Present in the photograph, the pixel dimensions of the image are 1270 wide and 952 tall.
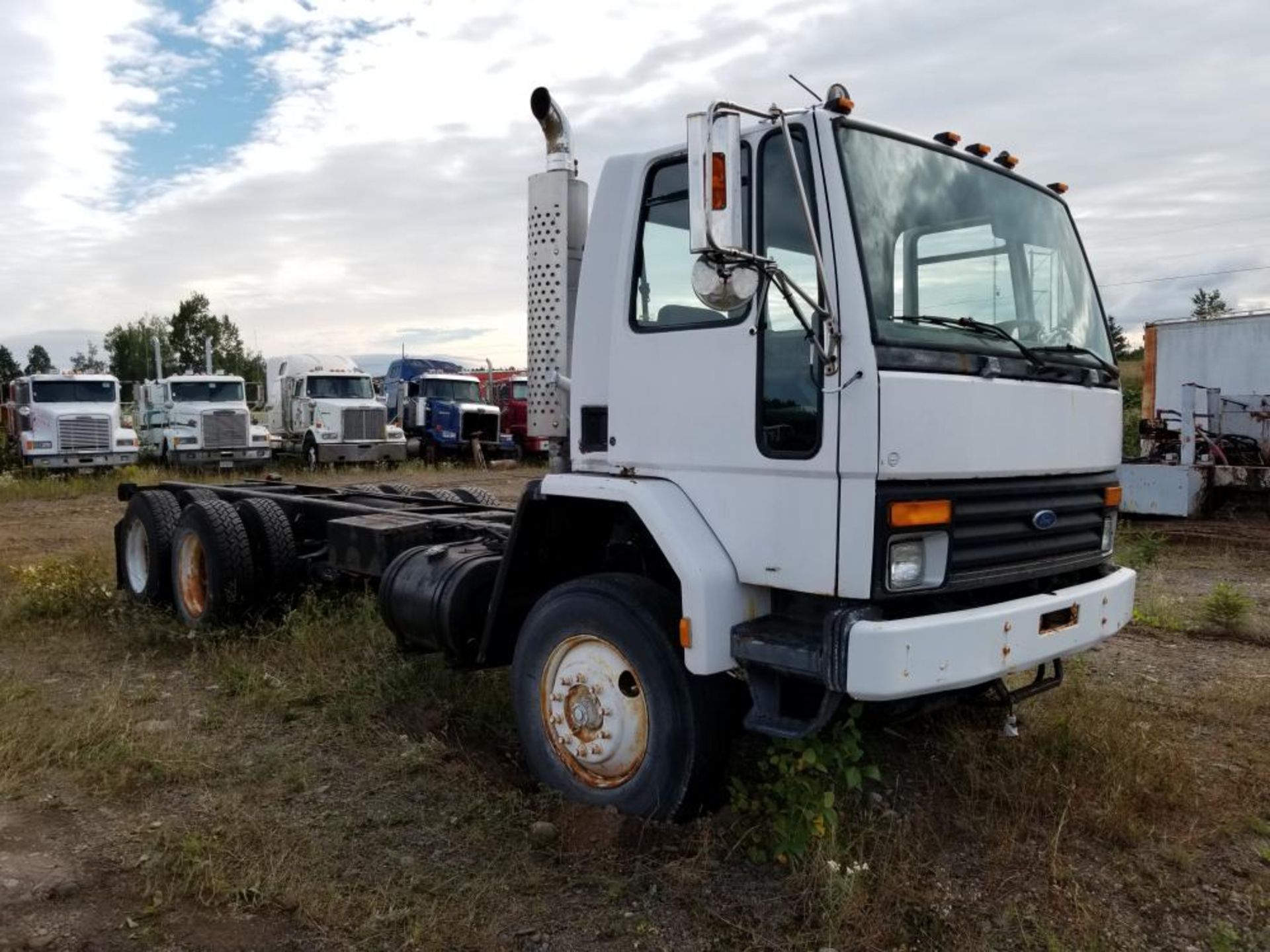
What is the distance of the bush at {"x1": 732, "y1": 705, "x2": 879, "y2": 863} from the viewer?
3.67 meters

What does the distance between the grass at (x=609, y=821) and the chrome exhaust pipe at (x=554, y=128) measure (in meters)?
2.75

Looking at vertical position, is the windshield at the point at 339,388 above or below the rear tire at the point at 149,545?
above

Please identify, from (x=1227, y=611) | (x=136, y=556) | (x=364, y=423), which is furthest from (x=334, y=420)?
(x=1227, y=611)

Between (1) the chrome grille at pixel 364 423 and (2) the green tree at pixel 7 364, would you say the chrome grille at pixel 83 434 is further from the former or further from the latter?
(2) the green tree at pixel 7 364

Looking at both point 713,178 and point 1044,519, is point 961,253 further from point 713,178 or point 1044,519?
point 713,178

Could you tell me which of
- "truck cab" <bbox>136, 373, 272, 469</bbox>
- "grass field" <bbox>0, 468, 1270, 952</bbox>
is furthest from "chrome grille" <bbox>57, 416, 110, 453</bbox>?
"grass field" <bbox>0, 468, 1270, 952</bbox>

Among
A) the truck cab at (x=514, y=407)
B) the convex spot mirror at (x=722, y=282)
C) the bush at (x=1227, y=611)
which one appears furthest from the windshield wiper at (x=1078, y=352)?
the truck cab at (x=514, y=407)

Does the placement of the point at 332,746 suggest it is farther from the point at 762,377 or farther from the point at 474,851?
the point at 762,377

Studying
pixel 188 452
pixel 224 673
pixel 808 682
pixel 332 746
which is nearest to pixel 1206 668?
pixel 808 682

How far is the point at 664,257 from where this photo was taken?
4102 millimetres

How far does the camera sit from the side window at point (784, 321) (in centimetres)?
354

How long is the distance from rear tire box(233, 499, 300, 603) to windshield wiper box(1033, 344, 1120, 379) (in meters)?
5.27

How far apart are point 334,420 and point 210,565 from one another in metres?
18.4

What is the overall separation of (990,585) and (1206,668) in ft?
11.5
